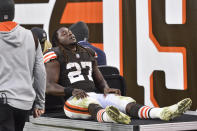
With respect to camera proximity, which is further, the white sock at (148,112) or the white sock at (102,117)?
the white sock at (148,112)

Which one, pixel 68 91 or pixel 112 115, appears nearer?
pixel 112 115

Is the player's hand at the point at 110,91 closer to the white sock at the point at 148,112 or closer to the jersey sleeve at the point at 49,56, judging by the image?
the white sock at the point at 148,112

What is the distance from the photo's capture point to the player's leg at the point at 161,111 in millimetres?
3809

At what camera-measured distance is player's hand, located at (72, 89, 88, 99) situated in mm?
4196

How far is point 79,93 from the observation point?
4203mm

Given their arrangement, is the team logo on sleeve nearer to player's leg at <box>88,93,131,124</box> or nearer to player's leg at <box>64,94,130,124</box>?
player's leg at <box>64,94,130,124</box>

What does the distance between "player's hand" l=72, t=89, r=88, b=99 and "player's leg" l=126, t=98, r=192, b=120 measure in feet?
1.22

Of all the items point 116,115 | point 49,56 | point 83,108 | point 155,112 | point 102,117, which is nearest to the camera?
point 116,115

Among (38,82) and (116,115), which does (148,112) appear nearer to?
(116,115)

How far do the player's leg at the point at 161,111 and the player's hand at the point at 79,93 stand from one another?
0.37m

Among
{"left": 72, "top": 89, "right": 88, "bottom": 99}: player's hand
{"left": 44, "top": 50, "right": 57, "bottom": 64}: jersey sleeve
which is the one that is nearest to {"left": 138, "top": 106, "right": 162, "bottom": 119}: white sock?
{"left": 72, "top": 89, "right": 88, "bottom": 99}: player's hand

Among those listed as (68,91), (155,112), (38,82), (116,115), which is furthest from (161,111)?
(38,82)

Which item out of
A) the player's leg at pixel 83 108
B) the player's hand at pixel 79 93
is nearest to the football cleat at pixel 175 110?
the player's leg at pixel 83 108

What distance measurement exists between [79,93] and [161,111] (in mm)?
729
